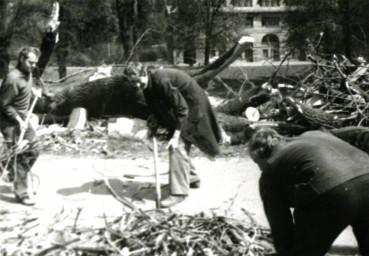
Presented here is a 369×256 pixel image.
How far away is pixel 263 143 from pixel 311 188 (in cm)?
44

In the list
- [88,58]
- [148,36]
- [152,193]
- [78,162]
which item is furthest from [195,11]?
[152,193]

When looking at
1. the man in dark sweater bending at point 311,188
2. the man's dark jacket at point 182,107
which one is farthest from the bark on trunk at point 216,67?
the man in dark sweater bending at point 311,188

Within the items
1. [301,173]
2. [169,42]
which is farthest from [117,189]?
[169,42]

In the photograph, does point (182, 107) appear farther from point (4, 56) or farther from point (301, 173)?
point (4, 56)

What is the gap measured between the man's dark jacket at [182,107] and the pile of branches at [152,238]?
5.58ft

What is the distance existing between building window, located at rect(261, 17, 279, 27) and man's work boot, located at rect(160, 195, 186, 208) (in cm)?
5882

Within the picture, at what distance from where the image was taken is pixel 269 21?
65000mm

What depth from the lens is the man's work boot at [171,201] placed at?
23.3 feet

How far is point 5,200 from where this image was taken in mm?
7574

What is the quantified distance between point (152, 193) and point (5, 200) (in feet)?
5.85

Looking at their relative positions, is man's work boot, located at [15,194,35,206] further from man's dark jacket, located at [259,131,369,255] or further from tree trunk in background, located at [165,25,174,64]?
tree trunk in background, located at [165,25,174,64]

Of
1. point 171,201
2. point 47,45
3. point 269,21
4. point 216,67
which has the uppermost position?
point 47,45

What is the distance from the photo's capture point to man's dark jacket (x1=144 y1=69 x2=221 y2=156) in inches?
277

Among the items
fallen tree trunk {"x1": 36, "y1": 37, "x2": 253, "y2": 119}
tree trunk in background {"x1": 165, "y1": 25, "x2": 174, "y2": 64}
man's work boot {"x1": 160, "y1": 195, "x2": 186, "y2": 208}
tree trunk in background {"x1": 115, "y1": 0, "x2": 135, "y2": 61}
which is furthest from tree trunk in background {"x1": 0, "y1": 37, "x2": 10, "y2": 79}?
man's work boot {"x1": 160, "y1": 195, "x2": 186, "y2": 208}
